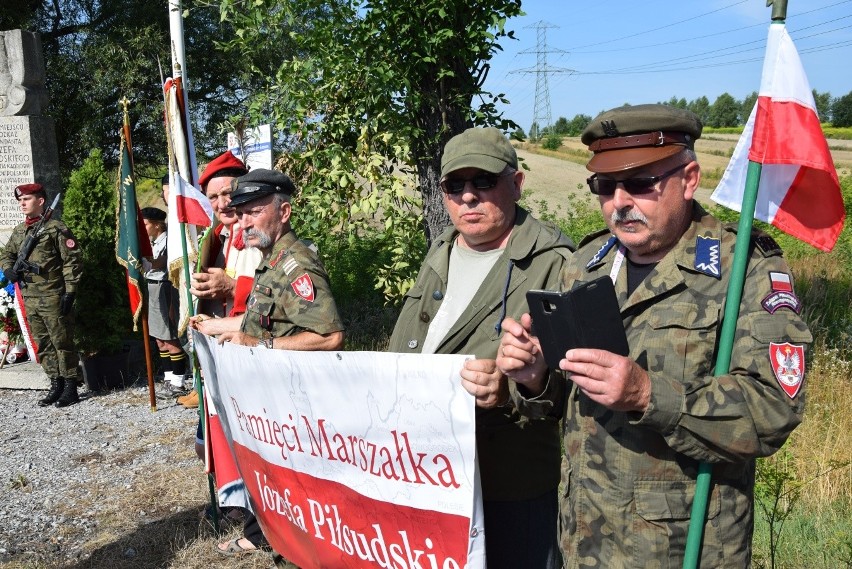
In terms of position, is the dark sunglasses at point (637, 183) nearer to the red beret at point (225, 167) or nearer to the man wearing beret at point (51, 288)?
the red beret at point (225, 167)

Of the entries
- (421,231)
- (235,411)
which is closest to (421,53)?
(421,231)

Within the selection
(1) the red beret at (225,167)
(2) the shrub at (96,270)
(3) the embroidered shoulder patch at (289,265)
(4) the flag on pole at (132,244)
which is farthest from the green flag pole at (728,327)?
(2) the shrub at (96,270)

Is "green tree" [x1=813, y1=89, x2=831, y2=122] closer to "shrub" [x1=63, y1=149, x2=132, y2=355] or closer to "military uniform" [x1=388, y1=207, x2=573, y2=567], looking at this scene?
"military uniform" [x1=388, y1=207, x2=573, y2=567]

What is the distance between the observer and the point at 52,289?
812 centimetres

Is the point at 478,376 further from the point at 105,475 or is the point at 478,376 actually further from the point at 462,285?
the point at 105,475

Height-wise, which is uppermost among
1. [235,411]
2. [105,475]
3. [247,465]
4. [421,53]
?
[421,53]

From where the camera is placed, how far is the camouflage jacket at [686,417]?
1.74 metres

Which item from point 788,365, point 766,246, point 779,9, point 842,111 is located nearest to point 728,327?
point 788,365

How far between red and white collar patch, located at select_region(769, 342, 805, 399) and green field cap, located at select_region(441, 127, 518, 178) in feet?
3.84

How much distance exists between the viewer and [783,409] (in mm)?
1724

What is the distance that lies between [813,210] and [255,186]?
2373 mm

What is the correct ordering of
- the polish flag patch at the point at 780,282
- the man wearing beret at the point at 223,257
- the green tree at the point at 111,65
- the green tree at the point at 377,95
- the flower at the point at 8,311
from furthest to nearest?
the green tree at the point at 111,65
the flower at the point at 8,311
the green tree at the point at 377,95
the man wearing beret at the point at 223,257
the polish flag patch at the point at 780,282

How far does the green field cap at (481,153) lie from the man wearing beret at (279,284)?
1000 millimetres

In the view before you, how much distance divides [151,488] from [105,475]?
2.20 ft
